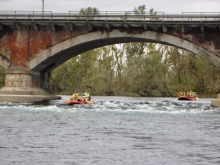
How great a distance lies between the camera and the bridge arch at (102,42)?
54.2 metres

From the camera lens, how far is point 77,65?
318 ft

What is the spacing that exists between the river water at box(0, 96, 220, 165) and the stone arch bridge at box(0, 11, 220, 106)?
1692cm

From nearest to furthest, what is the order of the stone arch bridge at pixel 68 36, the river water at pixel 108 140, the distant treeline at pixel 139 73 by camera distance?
the river water at pixel 108 140 → the stone arch bridge at pixel 68 36 → the distant treeline at pixel 139 73

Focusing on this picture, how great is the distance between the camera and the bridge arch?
54.2 meters

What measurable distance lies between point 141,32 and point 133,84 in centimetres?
3139

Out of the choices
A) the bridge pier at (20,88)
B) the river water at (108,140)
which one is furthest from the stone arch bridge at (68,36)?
the river water at (108,140)

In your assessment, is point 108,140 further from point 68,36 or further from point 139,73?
point 139,73

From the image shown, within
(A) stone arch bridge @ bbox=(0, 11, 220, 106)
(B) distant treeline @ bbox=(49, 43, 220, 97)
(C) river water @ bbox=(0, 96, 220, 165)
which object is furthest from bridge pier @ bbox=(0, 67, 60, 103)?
(B) distant treeline @ bbox=(49, 43, 220, 97)

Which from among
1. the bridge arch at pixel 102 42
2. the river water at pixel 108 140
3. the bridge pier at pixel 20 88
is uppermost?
the bridge arch at pixel 102 42

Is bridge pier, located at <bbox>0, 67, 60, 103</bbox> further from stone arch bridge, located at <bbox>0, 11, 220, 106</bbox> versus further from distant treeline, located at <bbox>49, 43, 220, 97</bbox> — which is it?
distant treeline, located at <bbox>49, 43, 220, 97</bbox>

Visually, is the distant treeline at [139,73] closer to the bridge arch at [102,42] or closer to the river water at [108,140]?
the bridge arch at [102,42]

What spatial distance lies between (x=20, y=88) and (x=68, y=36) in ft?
22.3

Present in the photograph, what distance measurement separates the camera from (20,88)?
189 feet

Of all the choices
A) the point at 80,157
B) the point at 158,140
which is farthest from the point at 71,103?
the point at 80,157
